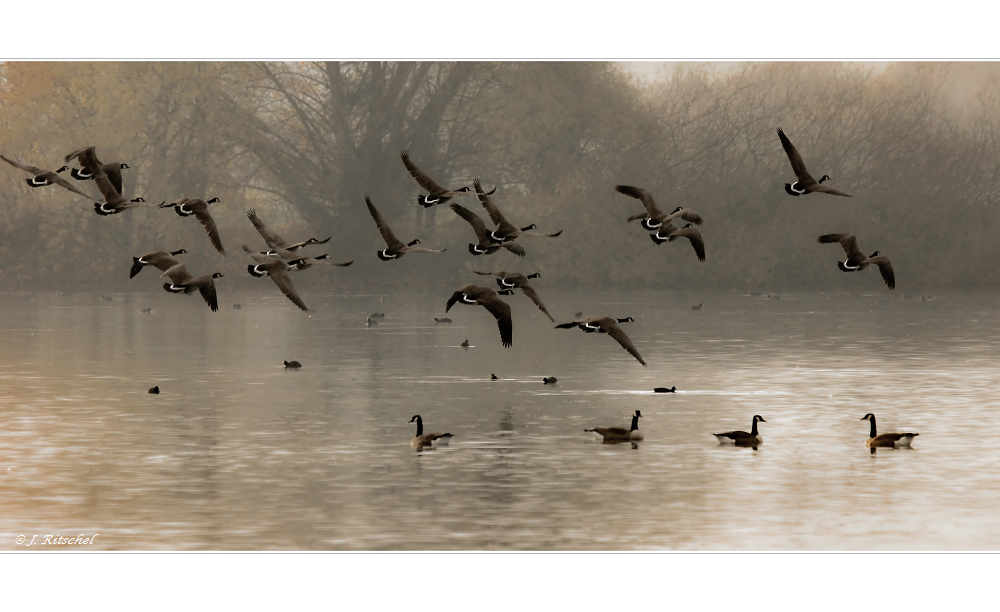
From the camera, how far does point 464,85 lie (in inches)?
2975

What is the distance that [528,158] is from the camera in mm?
74688

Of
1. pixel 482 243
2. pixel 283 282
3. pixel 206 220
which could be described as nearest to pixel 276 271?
pixel 283 282

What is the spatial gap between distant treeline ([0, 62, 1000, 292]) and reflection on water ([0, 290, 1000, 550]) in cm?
2429

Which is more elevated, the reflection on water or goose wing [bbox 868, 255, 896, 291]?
goose wing [bbox 868, 255, 896, 291]

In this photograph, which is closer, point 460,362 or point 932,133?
point 460,362

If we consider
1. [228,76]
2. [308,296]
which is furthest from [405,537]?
[228,76]

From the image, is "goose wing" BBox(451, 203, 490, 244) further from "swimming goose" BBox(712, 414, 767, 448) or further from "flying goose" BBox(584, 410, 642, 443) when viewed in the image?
"swimming goose" BBox(712, 414, 767, 448)

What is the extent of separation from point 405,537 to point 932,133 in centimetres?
5894

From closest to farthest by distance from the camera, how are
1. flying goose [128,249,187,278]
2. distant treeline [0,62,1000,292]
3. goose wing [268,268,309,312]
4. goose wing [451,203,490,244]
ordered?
flying goose [128,249,187,278] < goose wing [268,268,309,312] < goose wing [451,203,490,244] < distant treeline [0,62,1000,292]

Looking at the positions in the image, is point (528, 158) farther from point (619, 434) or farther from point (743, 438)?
point (743, 438)

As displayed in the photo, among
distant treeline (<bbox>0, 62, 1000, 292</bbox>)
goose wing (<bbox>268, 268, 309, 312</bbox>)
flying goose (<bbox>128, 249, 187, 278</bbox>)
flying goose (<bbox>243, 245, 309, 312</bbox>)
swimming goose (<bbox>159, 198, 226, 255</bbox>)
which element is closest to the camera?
flying goose (<bbox>128, 249, 187, 278</bbox>)

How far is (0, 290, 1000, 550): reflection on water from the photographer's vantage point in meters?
16.6

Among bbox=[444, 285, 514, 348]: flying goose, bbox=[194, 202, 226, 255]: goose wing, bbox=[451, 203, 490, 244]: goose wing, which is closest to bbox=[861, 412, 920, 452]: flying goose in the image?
bbox=[444, 285, 514, 348]: flying goose

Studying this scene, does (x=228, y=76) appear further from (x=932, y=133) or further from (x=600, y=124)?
(x=932, y=133)
